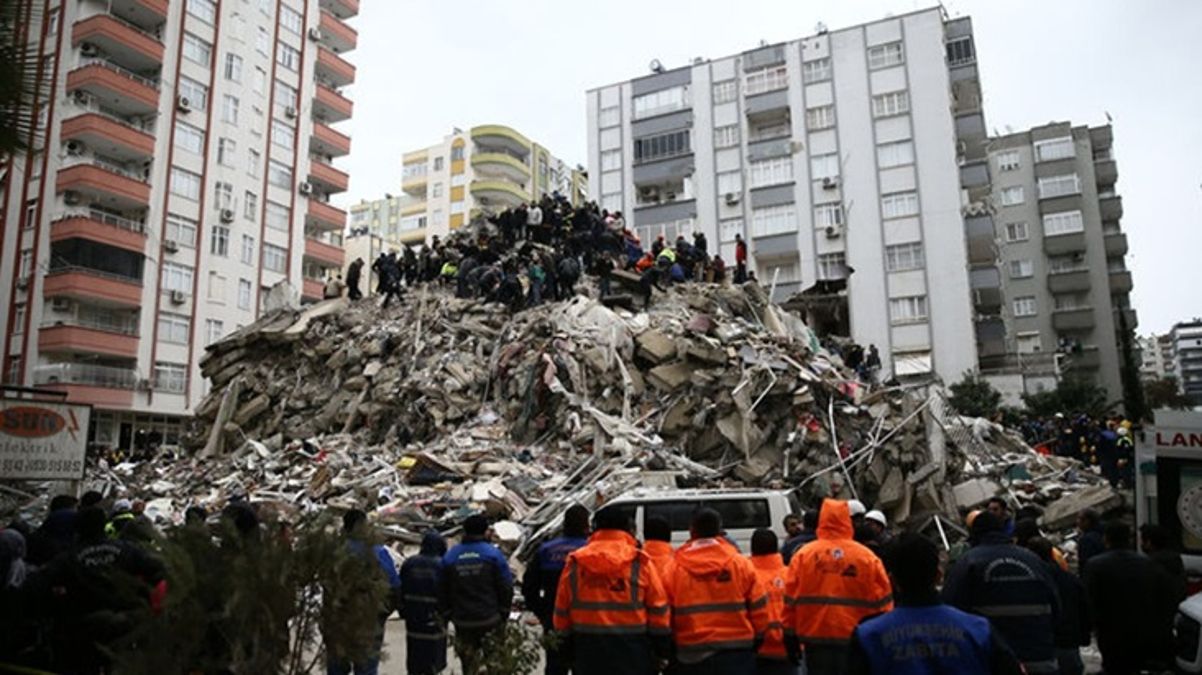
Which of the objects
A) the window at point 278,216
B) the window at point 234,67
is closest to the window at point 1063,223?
the window at point 278,216

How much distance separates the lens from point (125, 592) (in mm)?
3486

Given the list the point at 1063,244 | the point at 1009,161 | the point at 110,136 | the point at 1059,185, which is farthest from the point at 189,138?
the point at 1059,185

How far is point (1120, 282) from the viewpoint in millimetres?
48688

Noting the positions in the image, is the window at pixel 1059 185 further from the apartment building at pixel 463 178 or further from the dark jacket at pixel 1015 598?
the dark jacket at pixel 1015 598

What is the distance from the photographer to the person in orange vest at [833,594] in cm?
450

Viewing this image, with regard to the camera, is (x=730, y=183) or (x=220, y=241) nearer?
(x=220, y=241)

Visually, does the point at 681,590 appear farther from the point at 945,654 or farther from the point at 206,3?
the point at 206,3

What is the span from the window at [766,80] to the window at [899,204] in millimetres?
8716

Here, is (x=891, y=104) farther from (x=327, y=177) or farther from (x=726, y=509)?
(x=726, y=509)

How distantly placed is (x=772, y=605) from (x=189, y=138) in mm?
40136

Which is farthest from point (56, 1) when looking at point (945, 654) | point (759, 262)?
point (945, 654)

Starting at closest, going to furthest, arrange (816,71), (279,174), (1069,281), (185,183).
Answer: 1. (185,183)
2. (816,71)
3. (279,174)
4. (1069,281)

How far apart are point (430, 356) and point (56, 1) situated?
29540 millimetres

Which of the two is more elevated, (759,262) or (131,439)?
(759,262)
